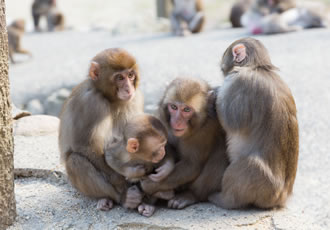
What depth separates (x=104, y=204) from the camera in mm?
4195

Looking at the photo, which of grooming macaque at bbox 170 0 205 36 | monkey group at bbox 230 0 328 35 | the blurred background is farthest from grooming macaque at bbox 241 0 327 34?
grooming macaque at bbox 170 0 205 36

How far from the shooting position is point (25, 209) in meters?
4.33

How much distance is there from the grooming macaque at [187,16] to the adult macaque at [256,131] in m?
11.6

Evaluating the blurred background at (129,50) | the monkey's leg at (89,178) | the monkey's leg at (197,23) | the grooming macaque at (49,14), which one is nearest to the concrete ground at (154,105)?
the blurred background at (129,50)

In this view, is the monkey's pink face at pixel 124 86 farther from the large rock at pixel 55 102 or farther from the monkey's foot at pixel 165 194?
the large rock at pixel 55 102

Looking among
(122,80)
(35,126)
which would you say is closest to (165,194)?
(122,80)

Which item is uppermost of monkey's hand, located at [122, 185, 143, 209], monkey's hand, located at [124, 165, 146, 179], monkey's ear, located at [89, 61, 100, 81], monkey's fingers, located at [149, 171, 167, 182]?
monkey's ear, located at [89, 61, 100, 81]

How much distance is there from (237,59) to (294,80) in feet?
18.4

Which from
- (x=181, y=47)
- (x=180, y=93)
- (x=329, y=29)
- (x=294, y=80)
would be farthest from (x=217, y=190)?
(x=329, y=29)

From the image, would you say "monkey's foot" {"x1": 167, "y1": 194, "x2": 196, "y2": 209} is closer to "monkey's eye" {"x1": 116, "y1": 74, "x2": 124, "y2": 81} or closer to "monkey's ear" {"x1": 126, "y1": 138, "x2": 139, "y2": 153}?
"monkey's ear" {"x1": 126, "y1": 138, "x2": 139, "y2": 153}

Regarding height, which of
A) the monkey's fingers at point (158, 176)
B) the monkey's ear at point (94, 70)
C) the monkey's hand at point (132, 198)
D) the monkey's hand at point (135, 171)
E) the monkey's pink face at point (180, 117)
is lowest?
the monkey's hand at point (132, 198)

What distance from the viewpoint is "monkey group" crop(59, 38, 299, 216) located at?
3.90 meters

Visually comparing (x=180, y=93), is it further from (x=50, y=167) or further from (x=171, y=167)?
(x=50, y=167)

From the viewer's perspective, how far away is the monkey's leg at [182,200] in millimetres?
4145
